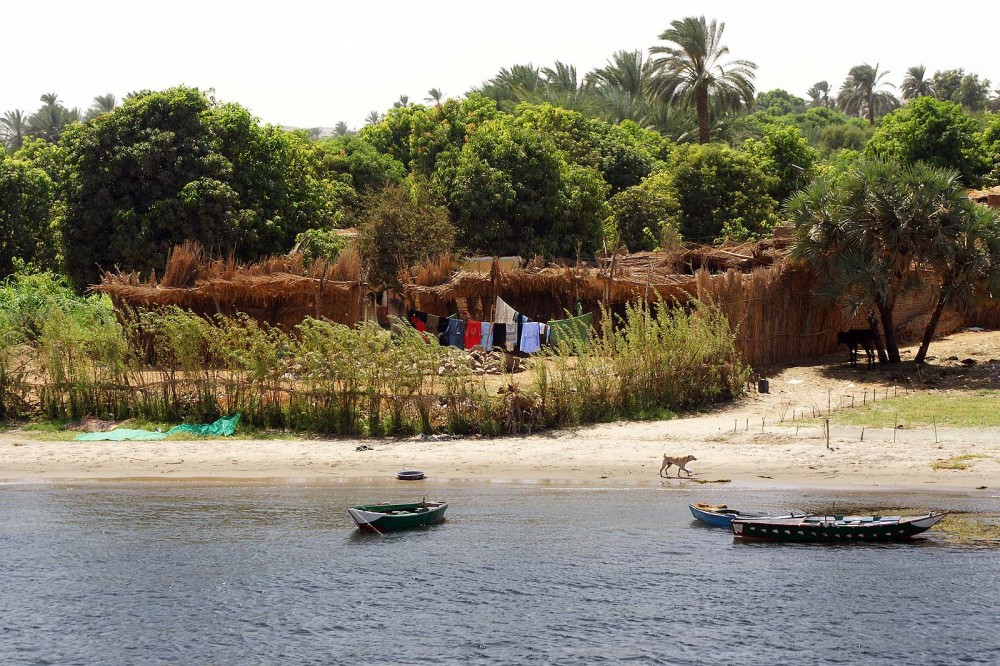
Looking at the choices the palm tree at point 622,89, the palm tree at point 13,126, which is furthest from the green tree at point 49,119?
the palm tree at point 622,89

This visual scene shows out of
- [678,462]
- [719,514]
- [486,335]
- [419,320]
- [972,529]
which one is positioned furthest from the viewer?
[419,320]

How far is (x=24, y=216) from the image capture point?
1571 inches

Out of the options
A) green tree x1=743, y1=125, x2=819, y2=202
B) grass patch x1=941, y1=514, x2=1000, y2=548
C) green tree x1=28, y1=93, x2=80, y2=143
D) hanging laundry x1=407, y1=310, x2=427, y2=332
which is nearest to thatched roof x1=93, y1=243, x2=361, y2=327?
hanging laundry x1=407, y1=310, x2=427, y2=332

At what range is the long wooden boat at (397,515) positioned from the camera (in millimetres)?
15859

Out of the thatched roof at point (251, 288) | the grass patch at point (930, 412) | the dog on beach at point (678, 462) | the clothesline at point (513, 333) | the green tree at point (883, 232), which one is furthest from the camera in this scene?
the clothesline at point (513, 333)

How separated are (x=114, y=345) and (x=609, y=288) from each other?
1206 centimetres

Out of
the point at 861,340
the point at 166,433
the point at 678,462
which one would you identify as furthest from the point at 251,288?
the point at 861,340

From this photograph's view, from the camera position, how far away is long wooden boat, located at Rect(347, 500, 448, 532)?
15.9 meters

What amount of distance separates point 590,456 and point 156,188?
19.5 metres

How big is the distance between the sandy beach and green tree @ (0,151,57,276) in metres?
21.0

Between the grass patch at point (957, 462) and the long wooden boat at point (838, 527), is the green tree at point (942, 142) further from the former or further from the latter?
the long wooden boat at point (838, 527)


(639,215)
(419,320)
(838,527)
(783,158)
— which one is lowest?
(838,527)

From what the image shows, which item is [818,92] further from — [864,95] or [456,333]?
[456,333]

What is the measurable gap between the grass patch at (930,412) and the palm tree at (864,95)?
257 feet
